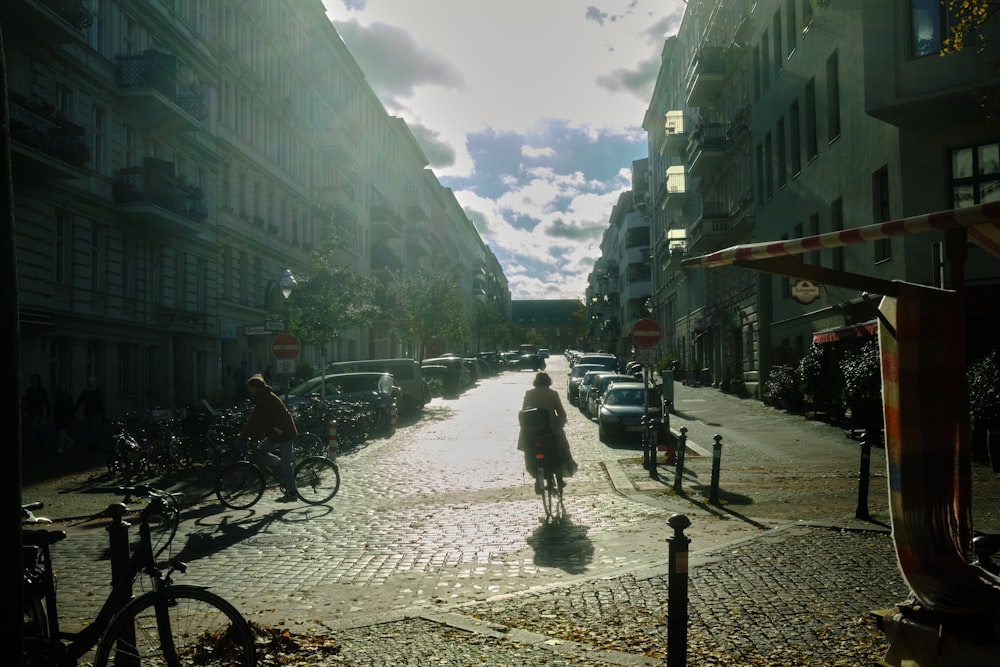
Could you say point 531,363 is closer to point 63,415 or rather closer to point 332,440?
point 63,415

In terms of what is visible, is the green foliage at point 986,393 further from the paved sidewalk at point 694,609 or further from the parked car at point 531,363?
the parked car at point 531,363

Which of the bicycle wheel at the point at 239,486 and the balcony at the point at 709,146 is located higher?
the balcony at the point at 709,146

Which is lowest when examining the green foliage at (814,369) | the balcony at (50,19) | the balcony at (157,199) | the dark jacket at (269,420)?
the dark jacket at (269,420)

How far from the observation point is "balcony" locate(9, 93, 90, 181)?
2305 centimetres

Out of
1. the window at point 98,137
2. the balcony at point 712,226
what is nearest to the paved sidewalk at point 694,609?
the window at point 98,137

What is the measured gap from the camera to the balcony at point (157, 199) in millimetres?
29797

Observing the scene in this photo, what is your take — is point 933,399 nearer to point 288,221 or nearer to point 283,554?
point 283,554

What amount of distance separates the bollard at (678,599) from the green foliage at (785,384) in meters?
23.9

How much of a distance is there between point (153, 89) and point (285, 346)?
12.2 m

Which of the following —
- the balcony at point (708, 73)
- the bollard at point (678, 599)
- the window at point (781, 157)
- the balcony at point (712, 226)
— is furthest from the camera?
the balcony at point (712, 226)

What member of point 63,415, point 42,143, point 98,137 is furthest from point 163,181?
point 63,415

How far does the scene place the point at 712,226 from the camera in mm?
42375

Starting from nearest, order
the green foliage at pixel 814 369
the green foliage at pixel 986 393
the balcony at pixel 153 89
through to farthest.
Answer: the green foliage at pixel 986 393 < the green foliage at pixel 814 369 < the balcony at pixel 153 89

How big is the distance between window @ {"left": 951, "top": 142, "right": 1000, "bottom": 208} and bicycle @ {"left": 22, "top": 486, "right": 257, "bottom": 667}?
770 inches
